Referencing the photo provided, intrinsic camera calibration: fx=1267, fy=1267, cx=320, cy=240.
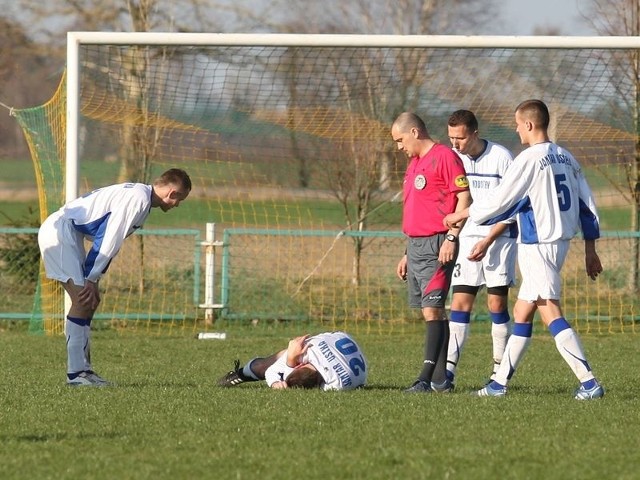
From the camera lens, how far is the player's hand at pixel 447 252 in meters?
8.23

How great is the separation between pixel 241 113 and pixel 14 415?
8662 millimetres

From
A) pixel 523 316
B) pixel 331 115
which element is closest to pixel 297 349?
pixel 523 316

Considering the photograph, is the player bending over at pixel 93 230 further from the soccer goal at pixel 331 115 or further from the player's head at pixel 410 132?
the soccer goal at pixel 331 115

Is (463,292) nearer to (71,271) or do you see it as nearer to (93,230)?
(93,230)

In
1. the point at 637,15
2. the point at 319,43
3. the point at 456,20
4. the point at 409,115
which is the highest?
the point at 456,20

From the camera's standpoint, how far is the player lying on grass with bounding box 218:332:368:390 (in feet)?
27.7

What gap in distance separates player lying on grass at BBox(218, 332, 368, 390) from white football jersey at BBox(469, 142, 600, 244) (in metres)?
1.30

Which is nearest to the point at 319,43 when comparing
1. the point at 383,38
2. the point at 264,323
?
the point at 383,38

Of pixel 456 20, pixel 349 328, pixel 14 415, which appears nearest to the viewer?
pixel 14 415

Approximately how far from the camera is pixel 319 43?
12641 mm

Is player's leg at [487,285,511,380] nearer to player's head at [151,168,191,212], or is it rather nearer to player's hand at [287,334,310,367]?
player's hand at [287,334,310,367]

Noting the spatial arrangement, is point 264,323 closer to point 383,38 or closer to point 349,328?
point 349,328

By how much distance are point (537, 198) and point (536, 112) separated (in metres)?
0.58

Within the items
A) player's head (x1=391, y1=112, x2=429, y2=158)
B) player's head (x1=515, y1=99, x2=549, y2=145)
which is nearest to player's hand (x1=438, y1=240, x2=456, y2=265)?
player's head (x1=391, y1=112, x2=429, y2=158)
